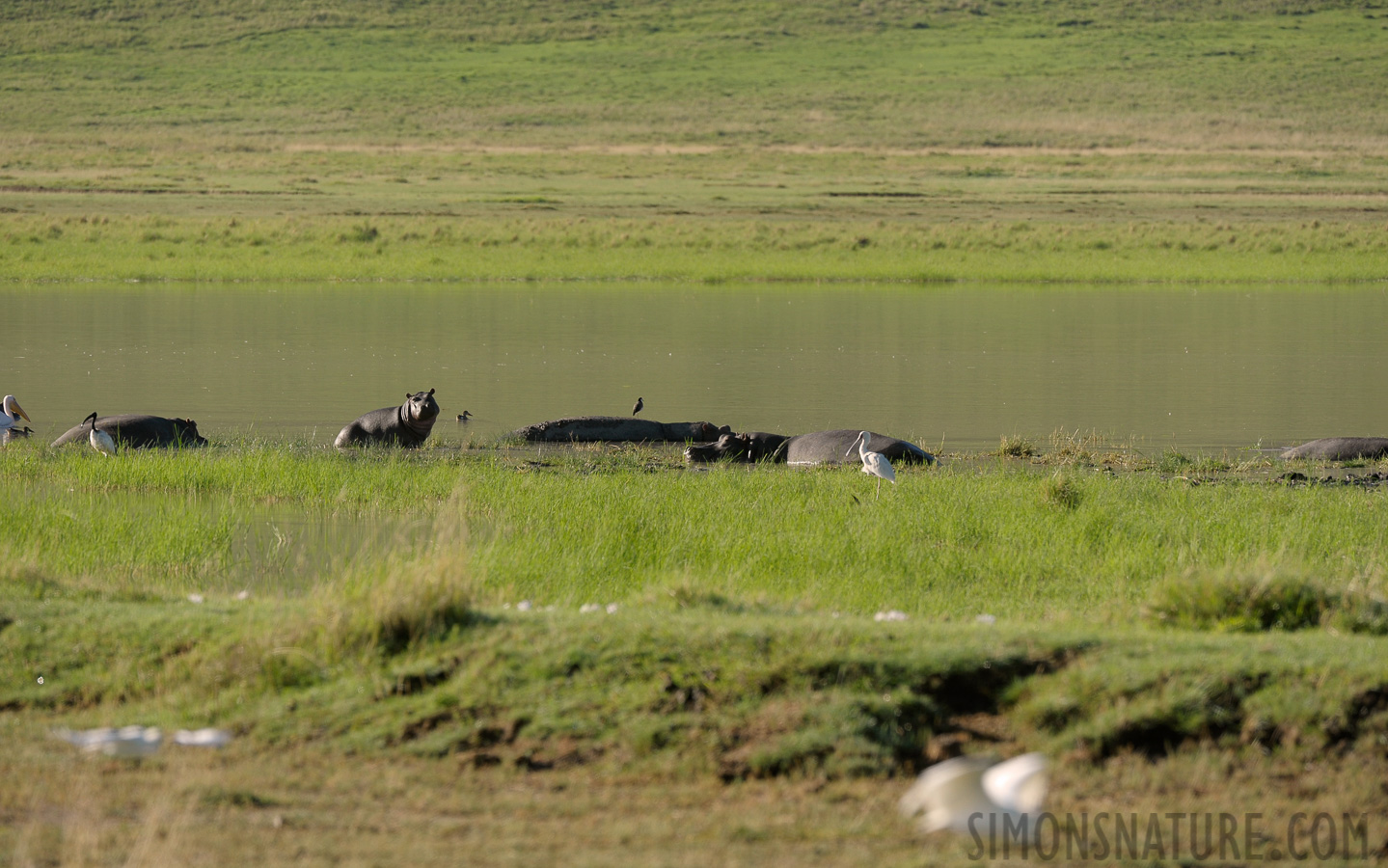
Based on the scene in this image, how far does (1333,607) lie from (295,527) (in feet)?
22.6

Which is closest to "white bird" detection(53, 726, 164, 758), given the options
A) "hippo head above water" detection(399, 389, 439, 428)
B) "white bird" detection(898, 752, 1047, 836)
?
"white bird" detection(898, 752, 1047, 836)

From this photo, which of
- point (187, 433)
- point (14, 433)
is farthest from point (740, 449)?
point (14, 433)

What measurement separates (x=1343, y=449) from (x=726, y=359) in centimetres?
1002

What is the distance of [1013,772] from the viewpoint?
4.60 metres

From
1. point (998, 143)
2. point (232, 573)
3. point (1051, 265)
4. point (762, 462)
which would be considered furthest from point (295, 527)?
point (998, 143)

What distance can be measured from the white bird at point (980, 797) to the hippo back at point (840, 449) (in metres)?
8.90

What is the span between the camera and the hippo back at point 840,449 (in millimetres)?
13906

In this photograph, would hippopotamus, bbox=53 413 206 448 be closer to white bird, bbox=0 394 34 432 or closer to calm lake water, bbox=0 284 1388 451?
white bird, bbox=0 394 34 432

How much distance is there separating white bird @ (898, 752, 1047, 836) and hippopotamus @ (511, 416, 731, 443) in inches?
411

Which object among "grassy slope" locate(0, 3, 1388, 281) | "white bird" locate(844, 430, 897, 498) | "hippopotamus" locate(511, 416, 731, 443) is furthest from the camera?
"grassy slope" locate(0, 3, 1388, 281)

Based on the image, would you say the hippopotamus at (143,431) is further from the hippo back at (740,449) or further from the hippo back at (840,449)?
the hippo back at (840,449)

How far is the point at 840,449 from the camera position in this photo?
14125 millimetres

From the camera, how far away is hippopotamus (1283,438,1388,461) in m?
14.3

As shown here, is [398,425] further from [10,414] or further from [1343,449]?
[1343,449]
